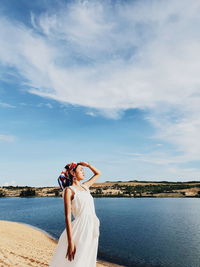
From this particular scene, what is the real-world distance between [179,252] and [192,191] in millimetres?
91312

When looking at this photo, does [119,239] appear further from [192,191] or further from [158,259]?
[192,191]

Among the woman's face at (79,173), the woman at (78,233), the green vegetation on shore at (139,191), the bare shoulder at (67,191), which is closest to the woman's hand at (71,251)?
the woman at (78,233)

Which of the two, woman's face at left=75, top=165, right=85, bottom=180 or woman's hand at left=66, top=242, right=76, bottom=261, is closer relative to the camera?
woman's hand at left=66, top=242, right=76, bottom=261

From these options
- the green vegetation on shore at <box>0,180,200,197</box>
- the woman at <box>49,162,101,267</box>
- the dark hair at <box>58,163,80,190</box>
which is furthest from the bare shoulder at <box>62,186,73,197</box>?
the green vegetation on shore at <box>0,180,200,197</box>

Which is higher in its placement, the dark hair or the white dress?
the dark hair

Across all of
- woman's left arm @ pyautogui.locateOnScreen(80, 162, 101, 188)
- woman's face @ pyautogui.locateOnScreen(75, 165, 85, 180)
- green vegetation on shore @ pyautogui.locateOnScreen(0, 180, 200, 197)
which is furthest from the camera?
green vegetation on shore @ pyautogui.locateOnScreen(0, 180, 200, 197)

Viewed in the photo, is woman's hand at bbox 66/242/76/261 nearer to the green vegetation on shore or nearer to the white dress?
the white dress

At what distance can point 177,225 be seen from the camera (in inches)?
1366

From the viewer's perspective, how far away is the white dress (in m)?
4.73

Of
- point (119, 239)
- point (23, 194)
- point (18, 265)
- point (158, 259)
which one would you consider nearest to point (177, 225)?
point (119, 239)

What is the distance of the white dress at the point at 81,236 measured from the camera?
4734 millimetres

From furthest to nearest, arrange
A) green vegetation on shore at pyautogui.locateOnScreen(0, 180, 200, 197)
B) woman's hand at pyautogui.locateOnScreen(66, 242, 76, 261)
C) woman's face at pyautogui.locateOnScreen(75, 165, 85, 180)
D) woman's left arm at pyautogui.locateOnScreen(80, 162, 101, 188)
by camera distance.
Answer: green vegetation on shore at pyautogui.locateOnScreen(0, 180, 200, 197), woman's left arm at pyautogui.locateOnScreen(80, 162, 101, 188), woman's face at pyautogui.locateOnScreen(75, 165, 85, 180), woman's hand at pyautogui.locateOnScreen(66, 242, 76, 261)

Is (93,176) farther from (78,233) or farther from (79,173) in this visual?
(78,233)

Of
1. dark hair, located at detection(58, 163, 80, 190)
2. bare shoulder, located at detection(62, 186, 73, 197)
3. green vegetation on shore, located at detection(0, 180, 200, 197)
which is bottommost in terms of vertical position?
bare shoulder, located at detection(62, 186, 73, 197)
